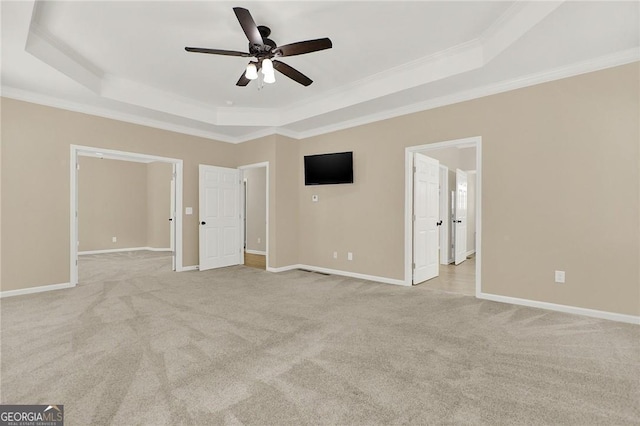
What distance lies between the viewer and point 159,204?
9062 mm

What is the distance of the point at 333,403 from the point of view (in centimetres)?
183

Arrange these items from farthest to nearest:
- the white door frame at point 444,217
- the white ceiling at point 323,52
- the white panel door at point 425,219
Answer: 1. the white door frame at point 444,217
2. the white panel door at point 425,219
3. the white ceiling at point 323,52

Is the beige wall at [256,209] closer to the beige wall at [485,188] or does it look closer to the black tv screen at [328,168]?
the beige wall at [485,188]

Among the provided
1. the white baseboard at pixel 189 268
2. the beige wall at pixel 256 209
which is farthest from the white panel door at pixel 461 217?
the white baseboard at pixel 189 268

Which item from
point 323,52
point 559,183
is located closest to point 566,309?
point 559,183

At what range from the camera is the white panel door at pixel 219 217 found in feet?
19.7

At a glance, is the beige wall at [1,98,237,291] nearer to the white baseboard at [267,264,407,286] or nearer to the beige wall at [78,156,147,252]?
the white baseboard at [267,264,407,286]

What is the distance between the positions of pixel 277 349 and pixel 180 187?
4405 millimetres

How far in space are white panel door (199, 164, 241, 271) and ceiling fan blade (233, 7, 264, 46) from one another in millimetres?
3784

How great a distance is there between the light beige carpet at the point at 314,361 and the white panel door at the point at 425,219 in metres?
1.00

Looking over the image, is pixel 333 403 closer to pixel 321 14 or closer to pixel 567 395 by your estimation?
pixel 567 395

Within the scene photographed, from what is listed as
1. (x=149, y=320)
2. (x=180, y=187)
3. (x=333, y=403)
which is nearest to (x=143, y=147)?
(x=180, y=187)

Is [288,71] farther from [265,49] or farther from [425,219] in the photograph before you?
[425,219]

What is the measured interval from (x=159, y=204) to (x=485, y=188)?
8.71 meters
